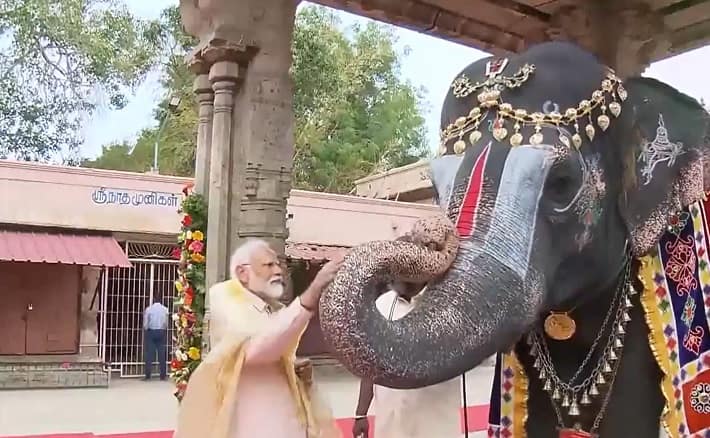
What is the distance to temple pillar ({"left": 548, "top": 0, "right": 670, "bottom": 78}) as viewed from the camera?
18.9 feet

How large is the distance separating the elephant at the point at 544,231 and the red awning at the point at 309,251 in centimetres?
1218

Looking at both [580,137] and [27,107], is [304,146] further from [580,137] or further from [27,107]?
[580,137]

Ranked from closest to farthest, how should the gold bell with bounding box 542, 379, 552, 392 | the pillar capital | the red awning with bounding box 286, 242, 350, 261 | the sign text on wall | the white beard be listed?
the gold bell with bounding box 542, 379, 552, 392, the white beard, the pillar capital, the sign text on wall, the red awning with bounding box 286, 242, 350, 261

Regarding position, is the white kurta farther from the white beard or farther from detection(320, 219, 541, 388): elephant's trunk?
detection(320, 219, 541, 388): elephant's trunk

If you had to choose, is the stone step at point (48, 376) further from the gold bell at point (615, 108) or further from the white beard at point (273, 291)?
the gold bell at point (615, 108)

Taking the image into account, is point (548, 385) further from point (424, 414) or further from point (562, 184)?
point (424, 414)

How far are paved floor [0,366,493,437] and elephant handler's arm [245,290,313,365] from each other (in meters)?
3.81

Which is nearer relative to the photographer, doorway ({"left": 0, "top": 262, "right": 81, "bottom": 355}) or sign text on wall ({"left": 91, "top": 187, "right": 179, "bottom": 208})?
doorway ({"left": 0, "top": 262, "right": 81, "bottom": 355})

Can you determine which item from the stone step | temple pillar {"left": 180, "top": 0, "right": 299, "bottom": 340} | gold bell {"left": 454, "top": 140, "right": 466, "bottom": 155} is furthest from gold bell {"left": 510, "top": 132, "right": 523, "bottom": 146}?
the stone step

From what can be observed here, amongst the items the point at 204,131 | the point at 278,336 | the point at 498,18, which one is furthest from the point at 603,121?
the point at 498,18

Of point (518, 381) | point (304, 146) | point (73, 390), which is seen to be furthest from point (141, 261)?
point (518, 381)

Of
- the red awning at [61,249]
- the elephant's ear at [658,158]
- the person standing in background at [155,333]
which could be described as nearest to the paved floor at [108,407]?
the person standing in background at [155,333]

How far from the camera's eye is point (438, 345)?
4.85 feet

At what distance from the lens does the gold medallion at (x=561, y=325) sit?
2.00 m
